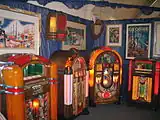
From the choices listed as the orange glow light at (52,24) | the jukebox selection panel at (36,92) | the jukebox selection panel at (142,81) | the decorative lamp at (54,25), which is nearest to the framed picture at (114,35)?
the jukebox selection panel at (142,81)

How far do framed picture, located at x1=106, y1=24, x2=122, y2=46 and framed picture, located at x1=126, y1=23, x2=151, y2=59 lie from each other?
23 centimetres

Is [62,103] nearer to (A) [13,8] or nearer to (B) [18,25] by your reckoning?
(B) [18,25]

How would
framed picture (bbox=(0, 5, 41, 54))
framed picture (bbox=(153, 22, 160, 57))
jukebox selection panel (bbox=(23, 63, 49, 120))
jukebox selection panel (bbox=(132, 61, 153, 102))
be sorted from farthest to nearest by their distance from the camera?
framed picture (bbox=(153, 22, 160, 57)), jukebox selection panel (bbox=(132, 61, 153, 102)), framed picture (bbox=(0, 5, 41, 54)), jukebox selection panel (bbox=(23, 63, 49, 120))

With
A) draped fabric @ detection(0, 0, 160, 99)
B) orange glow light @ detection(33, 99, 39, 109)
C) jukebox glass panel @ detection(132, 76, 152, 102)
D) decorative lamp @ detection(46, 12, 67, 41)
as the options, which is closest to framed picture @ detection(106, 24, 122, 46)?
draped fabric @ detection(0, 0, 160, 99)

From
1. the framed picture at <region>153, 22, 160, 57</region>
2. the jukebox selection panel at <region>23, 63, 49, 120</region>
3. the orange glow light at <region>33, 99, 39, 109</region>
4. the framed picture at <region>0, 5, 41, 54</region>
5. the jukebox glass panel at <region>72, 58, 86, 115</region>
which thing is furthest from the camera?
the framed picture at <region>153, 22, 160, 57</region>

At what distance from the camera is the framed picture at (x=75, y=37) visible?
443cm

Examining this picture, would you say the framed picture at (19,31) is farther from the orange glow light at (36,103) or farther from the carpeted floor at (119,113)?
the carpeted floor at (119,113)

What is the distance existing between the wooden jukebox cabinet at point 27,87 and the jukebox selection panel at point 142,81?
2.42 metres

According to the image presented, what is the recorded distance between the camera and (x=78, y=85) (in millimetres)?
3848

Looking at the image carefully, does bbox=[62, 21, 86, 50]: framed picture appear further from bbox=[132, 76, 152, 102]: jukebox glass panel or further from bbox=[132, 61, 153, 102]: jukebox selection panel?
bbox=[132, 76, 152, 102]: jukebox glass panel

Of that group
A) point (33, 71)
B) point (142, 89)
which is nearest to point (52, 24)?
point (33, 71)

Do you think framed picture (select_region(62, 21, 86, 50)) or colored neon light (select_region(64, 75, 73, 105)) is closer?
colored neon light (select_region(64, 75, 73, 105))

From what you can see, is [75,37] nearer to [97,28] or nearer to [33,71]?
[97,28]

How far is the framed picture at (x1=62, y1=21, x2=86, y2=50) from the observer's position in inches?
174
